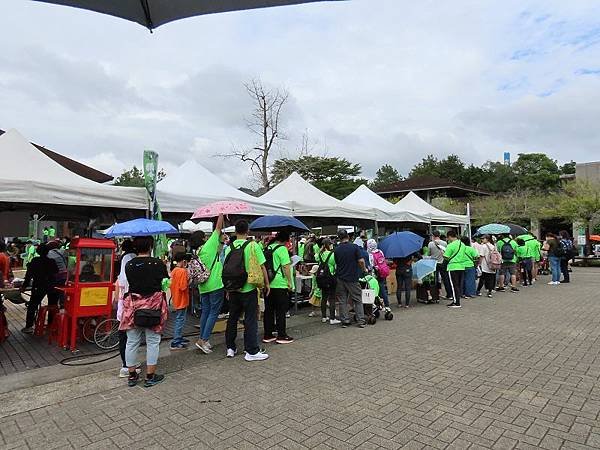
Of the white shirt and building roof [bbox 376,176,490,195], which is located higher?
building roof [bbox 376,176,490,195]

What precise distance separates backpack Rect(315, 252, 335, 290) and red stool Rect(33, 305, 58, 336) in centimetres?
462

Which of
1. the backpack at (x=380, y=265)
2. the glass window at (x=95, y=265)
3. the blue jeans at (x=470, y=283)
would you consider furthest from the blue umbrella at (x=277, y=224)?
the blue jeans at (x=470, y=283)

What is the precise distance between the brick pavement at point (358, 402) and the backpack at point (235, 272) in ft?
3.33

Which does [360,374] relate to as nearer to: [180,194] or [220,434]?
[220,434]

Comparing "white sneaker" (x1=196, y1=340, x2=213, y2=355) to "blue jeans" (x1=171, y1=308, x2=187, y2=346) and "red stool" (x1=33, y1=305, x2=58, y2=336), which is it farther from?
"red stool" (x1=33, y1=305, x2=58, y2=336)

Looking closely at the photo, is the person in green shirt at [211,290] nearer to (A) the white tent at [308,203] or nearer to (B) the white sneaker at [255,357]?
(B) the white sneaker at [255,357]

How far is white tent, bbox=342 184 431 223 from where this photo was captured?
1270cm

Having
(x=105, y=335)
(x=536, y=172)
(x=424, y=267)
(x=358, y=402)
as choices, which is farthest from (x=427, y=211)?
(x=536, y=172)

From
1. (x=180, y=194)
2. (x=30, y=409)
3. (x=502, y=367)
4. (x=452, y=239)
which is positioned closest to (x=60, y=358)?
(x=30, y=409)

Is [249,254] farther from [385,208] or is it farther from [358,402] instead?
[385,208]

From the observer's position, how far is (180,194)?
26.1ft

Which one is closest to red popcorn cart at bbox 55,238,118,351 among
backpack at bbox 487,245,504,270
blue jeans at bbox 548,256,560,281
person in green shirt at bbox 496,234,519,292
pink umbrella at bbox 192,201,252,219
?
pink umbrella at bbox 192,201,252,219

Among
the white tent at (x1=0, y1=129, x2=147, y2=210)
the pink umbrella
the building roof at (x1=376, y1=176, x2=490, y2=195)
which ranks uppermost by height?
the building roof at (x1=376, y1=176, x2=490, y2=195)

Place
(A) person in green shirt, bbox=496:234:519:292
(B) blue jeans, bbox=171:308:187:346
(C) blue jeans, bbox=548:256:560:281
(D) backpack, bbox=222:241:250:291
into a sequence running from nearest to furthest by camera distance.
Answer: (D) backpack, bbox=222:241:250:291 → (B) blue jeans, bbox=171:308:187:346 → (A) person in green shirt, bbox=496:234:519:292 → (C) blue jeans, bbox=548:256:560:281
